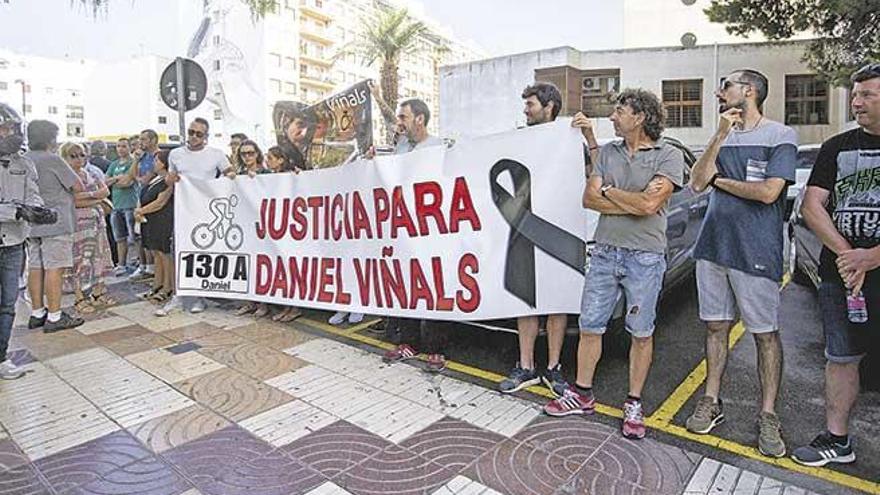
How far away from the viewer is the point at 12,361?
458cm

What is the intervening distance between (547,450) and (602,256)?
107 cm

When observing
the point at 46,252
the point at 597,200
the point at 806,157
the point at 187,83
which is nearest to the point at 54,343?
the point at 46,252

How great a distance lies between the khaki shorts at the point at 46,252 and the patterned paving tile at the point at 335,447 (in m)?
3.38

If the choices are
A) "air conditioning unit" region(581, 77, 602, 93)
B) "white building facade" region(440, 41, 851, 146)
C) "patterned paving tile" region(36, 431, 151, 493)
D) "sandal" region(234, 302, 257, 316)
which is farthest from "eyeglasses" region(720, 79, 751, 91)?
"air conditioning unit" region(581, 77, 602, 93)

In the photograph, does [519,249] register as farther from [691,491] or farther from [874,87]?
[874,87]

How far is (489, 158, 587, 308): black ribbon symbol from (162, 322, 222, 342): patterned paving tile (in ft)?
9.22

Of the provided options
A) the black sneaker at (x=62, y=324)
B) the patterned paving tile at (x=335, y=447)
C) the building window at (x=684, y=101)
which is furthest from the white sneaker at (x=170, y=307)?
the building window at (x=684, y=101)

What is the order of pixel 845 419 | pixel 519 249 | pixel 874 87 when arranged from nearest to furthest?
pixel 874 87
pixel 845 419
pixel 519 249

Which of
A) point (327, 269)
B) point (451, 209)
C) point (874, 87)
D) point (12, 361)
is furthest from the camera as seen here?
point (327, 269)

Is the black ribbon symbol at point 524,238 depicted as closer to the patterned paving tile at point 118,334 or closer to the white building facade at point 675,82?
the patterned paving tile at point 118,334

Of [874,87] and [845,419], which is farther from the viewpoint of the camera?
[845,419]

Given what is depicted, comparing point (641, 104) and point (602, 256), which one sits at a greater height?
point (641, 104)

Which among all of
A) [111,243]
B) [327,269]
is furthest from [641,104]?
[111,243]

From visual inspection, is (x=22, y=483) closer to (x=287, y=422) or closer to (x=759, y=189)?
(x=287, y=422)
